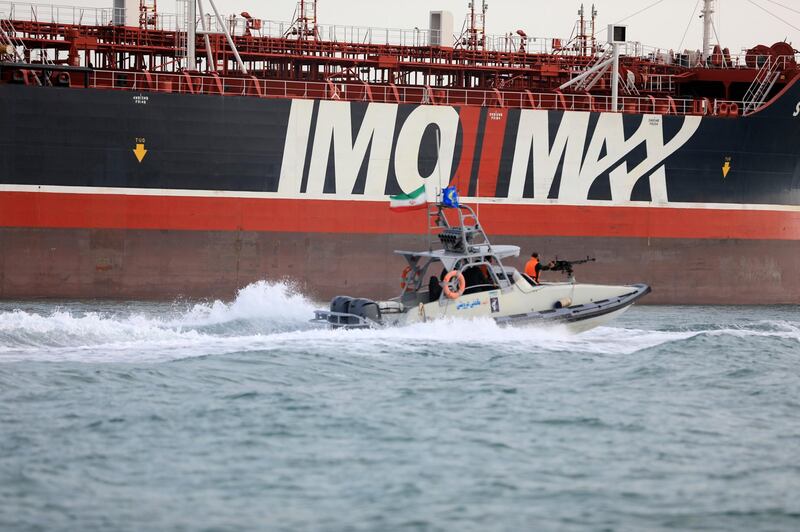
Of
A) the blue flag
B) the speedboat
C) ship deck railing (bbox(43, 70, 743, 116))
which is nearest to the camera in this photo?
the speedboat

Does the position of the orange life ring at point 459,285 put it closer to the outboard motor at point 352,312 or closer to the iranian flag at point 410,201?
the outboard motor at point 352,312

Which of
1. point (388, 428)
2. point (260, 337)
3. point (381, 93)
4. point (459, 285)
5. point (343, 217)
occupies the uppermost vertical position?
point (381, 93)

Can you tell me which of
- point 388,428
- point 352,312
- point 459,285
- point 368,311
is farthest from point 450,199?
point 388,428

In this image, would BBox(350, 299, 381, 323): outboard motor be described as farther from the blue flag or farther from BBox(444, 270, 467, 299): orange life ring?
the blue flag

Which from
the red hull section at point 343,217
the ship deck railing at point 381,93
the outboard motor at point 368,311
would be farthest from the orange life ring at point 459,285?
the ship deck railing at point 381,93

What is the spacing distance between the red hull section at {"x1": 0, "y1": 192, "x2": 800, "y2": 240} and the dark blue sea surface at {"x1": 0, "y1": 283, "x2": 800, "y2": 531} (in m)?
10.3

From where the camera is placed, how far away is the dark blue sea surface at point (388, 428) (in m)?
10.6

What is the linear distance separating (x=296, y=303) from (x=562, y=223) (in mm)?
12166

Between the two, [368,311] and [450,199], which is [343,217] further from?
[368,311]

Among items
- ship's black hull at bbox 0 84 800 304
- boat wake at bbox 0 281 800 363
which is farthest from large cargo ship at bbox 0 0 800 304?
boat wake at bbox 0 281 800 363

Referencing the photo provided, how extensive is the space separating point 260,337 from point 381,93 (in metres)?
16.9

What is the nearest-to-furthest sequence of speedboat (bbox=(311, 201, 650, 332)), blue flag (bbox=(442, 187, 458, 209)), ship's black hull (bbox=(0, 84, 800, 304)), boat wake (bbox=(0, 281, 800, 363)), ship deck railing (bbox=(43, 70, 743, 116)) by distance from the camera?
boat wake (bbox=(0, 281, 800, 363))
speedboat (bbox=(311, 201, 650, 332))
blue flag (bbox=(442, 187, 458, 209))
ship's black hull (bbox=(0, 84, 800, 304))
ship deck railing (bbox=(43, 70, 743, 116))

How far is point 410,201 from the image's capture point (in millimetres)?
21750

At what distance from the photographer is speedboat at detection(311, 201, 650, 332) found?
20.4 metres
